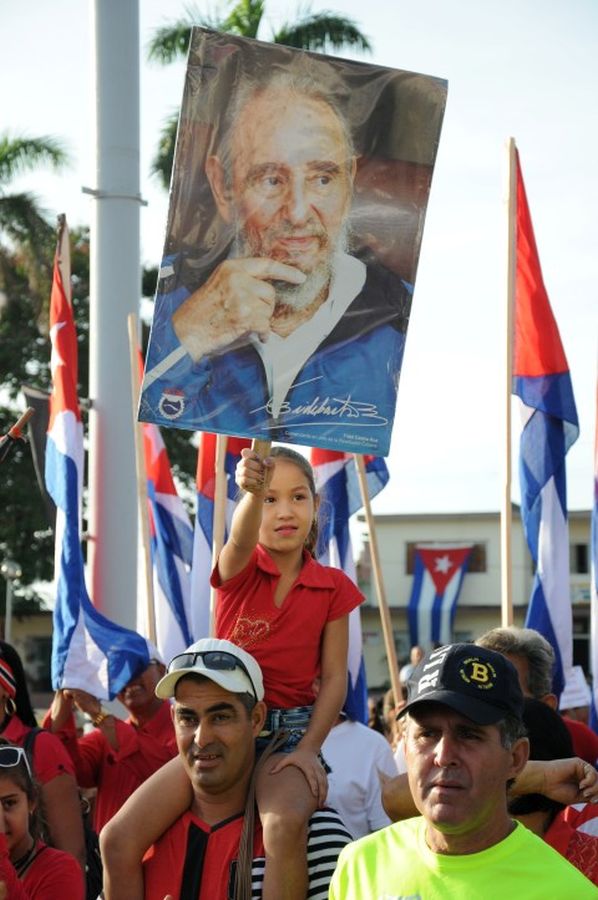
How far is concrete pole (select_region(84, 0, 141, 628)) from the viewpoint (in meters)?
12.0

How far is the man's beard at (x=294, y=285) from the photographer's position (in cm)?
528

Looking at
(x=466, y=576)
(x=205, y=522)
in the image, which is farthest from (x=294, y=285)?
(x=466, y=576)

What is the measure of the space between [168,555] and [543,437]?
3.10 meters

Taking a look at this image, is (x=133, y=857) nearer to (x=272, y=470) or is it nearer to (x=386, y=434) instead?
(x=272, y=470)

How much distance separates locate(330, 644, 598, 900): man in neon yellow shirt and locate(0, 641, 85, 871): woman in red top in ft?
7.35

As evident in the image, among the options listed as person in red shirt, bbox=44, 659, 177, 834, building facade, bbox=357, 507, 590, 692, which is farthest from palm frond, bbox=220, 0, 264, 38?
building facade, bbox=357, 507, 590, 692

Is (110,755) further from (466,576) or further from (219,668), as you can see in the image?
(466,576)

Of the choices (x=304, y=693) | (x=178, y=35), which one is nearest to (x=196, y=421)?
(x=304, y=693)

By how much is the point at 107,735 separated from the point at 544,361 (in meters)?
3.66

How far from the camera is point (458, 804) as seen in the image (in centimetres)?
335

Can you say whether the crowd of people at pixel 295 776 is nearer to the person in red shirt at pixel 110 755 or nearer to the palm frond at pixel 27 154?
the person in red shirt at pixel 110 755

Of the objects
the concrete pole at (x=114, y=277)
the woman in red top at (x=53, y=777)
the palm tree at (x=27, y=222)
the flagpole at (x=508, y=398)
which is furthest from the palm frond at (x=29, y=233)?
the woman in red top at (x=53, y=777)

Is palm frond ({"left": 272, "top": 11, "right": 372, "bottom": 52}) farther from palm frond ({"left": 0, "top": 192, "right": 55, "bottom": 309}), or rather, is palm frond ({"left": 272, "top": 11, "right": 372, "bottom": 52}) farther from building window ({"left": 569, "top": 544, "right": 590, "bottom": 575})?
building window ({"left": 569, "top": 544, "right": 590, "bottom": 575})

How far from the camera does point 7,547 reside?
29.7 meters
